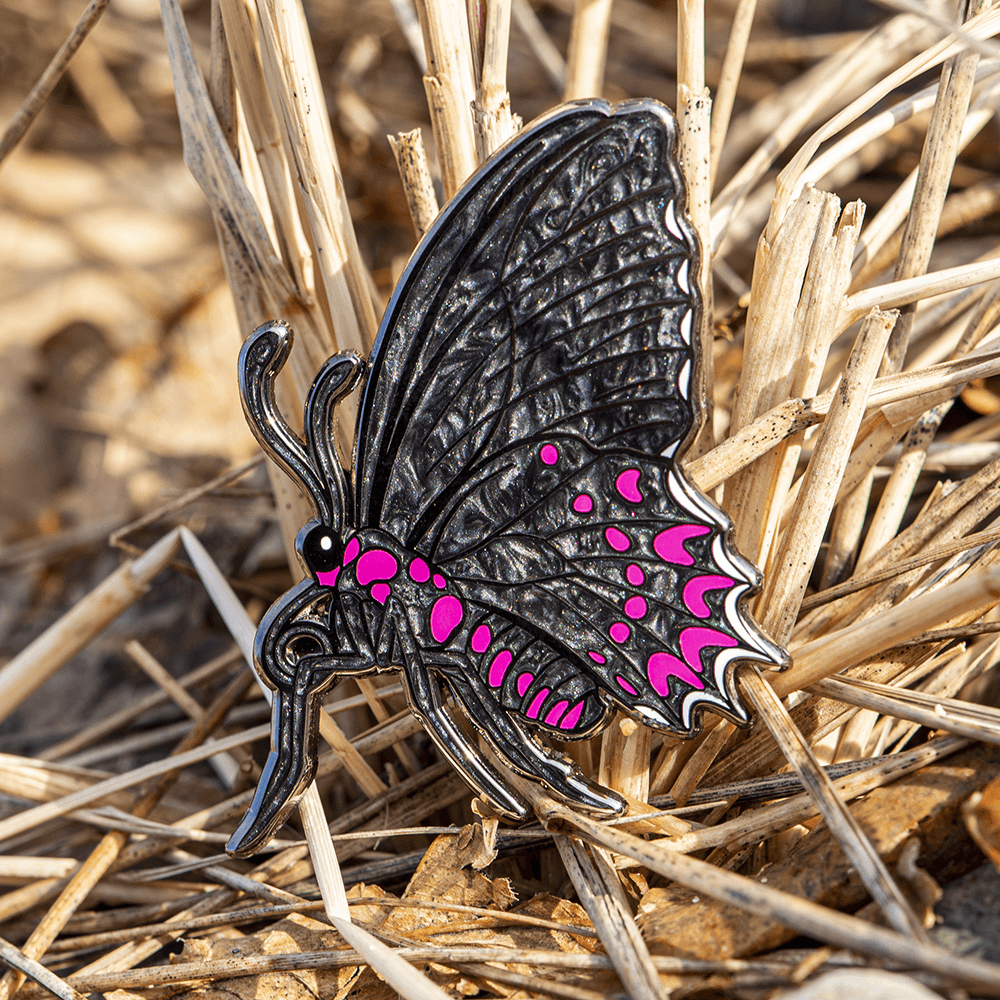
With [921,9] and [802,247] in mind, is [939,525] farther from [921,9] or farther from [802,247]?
[921,9]

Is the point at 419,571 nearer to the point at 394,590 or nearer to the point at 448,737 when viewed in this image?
the point at 394,590

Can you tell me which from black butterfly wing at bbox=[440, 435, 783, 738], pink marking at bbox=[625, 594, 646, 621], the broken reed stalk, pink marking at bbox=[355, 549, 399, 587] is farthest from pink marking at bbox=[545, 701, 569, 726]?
the broken reed stalk

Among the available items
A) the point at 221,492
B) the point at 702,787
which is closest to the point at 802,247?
the point at 702,787

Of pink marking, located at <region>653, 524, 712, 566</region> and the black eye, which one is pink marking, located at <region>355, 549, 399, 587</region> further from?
pink marking, located at <region>653, 524, 712, 566</region>

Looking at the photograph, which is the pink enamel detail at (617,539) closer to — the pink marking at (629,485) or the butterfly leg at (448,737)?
the pink marking at (629,485)

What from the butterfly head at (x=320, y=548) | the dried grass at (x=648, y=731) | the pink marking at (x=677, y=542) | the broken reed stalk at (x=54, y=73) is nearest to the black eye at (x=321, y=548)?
the butterfly head at (x=320, y=548)
